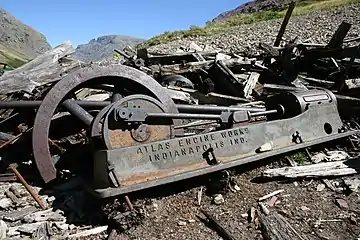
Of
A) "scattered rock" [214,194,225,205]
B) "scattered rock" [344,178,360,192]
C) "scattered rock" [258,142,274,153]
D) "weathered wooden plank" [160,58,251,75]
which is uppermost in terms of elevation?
"weathered wooden plank" [160,58,251,75]

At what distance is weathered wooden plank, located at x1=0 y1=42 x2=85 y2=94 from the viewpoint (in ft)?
19.3

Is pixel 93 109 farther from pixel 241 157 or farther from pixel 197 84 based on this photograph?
pixel 197 84

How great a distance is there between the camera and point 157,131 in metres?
4.44

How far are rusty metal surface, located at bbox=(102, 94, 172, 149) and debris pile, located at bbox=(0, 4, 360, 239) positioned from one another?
1cm

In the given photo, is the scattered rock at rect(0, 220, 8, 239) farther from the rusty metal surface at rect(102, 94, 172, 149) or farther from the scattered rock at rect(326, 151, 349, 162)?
the scattered rock at rect(326, 151, 349, 162)

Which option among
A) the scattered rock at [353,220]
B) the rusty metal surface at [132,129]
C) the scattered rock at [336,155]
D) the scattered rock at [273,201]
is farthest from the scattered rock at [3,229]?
the scattered rock at [336,155]

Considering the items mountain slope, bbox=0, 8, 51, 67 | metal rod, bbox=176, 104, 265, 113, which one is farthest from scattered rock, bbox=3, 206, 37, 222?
mountain slope, bbox=0, 8, 51, 67

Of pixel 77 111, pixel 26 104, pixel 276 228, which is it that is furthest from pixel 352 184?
pixel 26 104

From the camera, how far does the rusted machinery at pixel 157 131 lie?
157 inches

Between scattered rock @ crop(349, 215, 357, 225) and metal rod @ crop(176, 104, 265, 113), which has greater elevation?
metal rod @ crop(176, 104, 265, 113)

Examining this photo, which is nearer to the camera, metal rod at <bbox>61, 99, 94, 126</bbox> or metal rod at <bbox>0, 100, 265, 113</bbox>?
metal rod at <bbox>61, 99, 94, 126</bbox>

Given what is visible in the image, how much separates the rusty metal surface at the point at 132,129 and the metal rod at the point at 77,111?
69 cm

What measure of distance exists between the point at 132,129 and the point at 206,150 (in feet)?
2.81

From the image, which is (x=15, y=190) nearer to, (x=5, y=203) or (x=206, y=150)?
(x=5, y=203)
